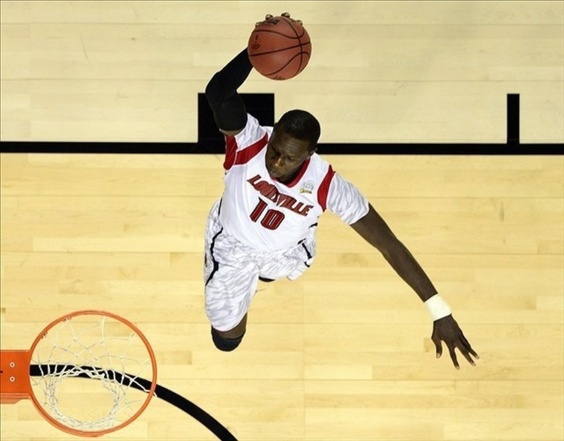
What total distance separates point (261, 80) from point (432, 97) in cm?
101

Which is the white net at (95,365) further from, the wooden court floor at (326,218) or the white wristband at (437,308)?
the white wristband at (437,308)

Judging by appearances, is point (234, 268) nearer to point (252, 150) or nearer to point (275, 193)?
point (275, 193)

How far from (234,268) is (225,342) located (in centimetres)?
49

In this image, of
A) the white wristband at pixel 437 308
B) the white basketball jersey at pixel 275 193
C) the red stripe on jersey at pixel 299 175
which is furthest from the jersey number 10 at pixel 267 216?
the white wristband at pixel 437 308

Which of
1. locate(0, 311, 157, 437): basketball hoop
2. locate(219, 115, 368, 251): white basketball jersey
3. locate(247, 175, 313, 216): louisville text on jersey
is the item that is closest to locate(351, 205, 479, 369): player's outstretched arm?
locate(219, 115, 368, 251): white basketball jersey

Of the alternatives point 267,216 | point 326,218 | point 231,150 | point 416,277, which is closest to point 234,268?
point 267,216

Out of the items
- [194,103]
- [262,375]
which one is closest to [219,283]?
[262,375]

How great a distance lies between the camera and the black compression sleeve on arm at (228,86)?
3.02 metres

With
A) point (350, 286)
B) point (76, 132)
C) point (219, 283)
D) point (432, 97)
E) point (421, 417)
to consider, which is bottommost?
point (421, 417)

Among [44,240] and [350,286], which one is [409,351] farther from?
[44,240]

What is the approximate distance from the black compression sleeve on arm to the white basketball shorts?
2.36 feet

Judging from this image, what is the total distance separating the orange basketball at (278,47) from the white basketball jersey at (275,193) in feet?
0.99

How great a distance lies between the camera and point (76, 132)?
174 inches

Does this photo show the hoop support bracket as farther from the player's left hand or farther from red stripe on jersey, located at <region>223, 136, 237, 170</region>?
the player's left hand
